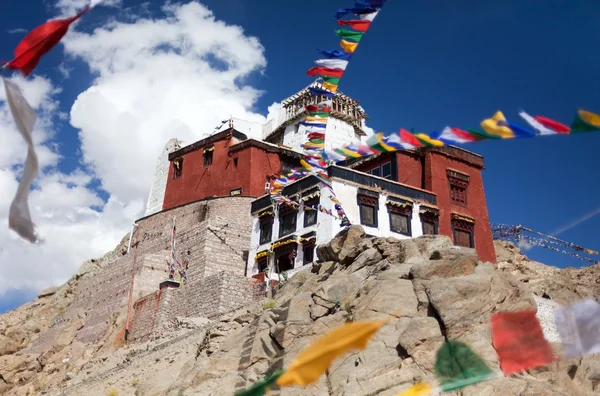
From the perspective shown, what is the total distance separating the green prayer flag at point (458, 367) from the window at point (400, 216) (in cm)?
2552

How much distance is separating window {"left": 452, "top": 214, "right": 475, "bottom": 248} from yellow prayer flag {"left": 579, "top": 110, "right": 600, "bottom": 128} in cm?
2996

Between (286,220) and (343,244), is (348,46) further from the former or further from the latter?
(286,220)

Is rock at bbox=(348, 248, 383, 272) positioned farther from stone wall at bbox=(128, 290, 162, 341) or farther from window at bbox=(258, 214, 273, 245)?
stone wall at bbox=(128, 290, 162, 341)

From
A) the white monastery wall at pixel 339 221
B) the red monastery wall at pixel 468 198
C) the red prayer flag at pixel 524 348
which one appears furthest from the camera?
the red monastery wall at pixel 468 198

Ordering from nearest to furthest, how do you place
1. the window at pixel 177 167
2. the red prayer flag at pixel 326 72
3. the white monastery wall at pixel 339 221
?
the red prayer flag at pixel 326 72 < the white monastery wall at pixel 339 221 < the window at pixel 177 167

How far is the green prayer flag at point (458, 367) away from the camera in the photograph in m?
8.37

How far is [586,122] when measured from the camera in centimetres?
721

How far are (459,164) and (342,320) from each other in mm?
21982

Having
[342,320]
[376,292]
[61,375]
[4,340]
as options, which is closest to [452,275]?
[376,292]

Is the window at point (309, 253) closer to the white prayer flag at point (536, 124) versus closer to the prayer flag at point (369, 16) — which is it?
the prayer flag at point (369, 16)

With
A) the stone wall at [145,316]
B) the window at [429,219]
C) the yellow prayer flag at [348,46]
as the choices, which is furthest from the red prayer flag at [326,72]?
the stone wall at [145,316]

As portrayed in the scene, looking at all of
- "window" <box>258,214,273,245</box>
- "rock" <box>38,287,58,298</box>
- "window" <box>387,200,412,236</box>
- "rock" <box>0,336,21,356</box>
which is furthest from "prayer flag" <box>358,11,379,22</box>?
"rock" <box>38,287,58,298</box>

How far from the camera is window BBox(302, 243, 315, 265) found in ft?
111

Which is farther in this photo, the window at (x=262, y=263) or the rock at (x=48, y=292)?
the rock at (x=48, y=292)
